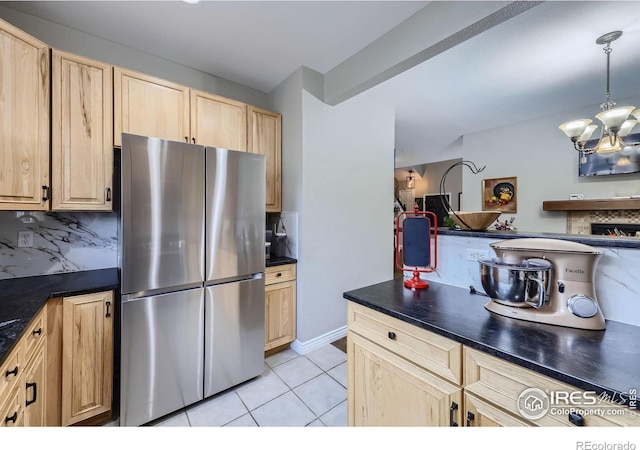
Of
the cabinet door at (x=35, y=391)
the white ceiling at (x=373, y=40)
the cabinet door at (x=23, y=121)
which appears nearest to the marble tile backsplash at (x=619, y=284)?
the white ceiling at (x=373, y=40)

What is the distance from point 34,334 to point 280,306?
1588 mm

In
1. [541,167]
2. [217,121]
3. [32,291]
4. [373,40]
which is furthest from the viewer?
[541,167]

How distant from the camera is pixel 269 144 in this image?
2.63 m

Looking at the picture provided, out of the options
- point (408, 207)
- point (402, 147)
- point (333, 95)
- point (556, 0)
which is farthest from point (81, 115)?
point (408, 207)

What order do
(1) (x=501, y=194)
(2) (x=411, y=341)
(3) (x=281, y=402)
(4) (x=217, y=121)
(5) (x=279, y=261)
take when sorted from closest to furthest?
(2) (x=411, y=341)
(3) (x=281, y=402)
(4) (x=217, y=121)
(5) (x=279, y=261)
(1) (x=501, y=194)

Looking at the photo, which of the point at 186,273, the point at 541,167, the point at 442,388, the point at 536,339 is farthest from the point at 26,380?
the point at 541,167

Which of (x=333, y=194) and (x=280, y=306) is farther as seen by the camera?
(x=333, y=194)

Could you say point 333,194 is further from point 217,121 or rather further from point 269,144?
point 217,121

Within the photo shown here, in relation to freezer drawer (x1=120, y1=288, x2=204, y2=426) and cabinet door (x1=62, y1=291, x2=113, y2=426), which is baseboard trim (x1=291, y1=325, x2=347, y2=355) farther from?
cabinet door (x1=62, y1=291, x2=113, y2=426)

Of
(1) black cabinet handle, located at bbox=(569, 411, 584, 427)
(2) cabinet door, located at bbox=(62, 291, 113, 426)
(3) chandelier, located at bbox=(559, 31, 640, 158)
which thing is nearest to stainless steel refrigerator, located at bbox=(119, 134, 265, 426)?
(2) cabinet door, located at bbox=(62, 291, 113, 426)

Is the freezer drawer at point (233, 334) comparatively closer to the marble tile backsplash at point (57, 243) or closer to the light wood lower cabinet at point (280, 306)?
the light wood lower cabinet at point (280, 306)

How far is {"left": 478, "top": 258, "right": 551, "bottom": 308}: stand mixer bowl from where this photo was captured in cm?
109

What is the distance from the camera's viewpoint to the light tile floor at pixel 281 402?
5.68 ft

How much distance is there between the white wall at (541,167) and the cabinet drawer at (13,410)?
5.51 metres
